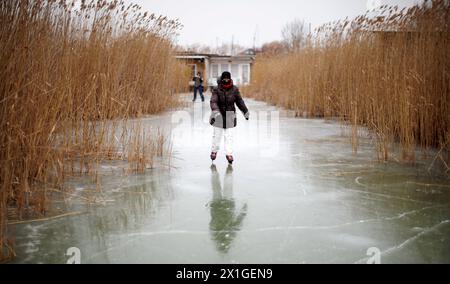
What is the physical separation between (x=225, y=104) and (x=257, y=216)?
7.64ft

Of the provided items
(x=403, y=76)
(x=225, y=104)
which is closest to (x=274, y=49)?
(x=403, y=76)

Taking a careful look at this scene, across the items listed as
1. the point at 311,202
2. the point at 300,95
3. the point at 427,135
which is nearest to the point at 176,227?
the point at 311,202

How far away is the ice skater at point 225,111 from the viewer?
5.11 m

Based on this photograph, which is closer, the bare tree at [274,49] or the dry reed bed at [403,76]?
the dry reed bed at [403,76]

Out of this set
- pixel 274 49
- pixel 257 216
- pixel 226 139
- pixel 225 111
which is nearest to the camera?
pixel 257 216

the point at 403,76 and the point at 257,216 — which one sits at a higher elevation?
the point at 403,76

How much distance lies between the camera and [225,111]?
5.25 metres

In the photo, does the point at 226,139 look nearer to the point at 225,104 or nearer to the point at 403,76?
the point at 225,104

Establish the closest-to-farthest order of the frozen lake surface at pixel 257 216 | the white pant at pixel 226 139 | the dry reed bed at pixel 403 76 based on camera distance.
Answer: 1. the frozen lake surface at pixel 257 216
2. the white pant at pixel 226 139
3. the dry reed bed at pixel 403 76

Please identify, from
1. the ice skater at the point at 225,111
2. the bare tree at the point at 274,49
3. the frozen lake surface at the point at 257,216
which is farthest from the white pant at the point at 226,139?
the bare tree at the point at 274,49

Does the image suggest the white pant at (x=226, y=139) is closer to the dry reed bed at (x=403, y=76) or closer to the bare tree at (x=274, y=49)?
the dry reed bed at (x=403, y=76)

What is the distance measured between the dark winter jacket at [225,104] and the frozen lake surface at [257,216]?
1.73 ft

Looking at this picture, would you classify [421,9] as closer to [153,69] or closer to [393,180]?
[393,180]
